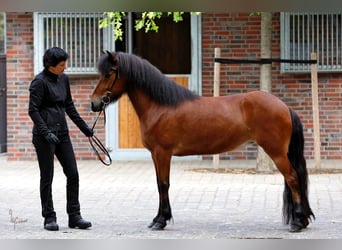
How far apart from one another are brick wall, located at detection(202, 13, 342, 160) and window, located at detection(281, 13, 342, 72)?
205 millimetres

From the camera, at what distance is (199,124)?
604cm

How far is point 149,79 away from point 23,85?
7.27 m

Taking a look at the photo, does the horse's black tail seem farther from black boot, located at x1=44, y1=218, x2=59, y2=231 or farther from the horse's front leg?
black boot, located at x1=44, y1=218, x2=59, y2=231

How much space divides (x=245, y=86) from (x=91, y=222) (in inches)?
263

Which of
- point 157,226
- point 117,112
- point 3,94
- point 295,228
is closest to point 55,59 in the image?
point 157,226

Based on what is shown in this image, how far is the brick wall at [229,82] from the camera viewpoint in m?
12.6

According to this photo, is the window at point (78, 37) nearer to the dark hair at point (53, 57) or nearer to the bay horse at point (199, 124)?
the bay horse at point (199, 124)

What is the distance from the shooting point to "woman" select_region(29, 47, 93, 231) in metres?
5.69

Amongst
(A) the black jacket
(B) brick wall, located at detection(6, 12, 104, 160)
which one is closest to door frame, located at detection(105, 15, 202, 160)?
(B) brick wall, located at detection(6, 12, 104, 160)

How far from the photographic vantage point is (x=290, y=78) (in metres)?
12.6

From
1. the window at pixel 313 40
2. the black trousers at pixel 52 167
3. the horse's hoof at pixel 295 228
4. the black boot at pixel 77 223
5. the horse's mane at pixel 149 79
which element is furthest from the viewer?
the window at pixel 313 40

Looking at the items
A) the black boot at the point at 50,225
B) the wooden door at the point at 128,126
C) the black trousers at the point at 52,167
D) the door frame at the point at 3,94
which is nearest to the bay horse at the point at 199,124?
the black trousers at the point at 52,167

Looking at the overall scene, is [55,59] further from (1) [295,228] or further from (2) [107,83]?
(1) [295,228]

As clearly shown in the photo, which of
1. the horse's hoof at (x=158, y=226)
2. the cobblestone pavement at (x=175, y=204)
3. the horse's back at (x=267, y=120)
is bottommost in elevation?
→ the cobblestone pavement at (x=175, y=204)
